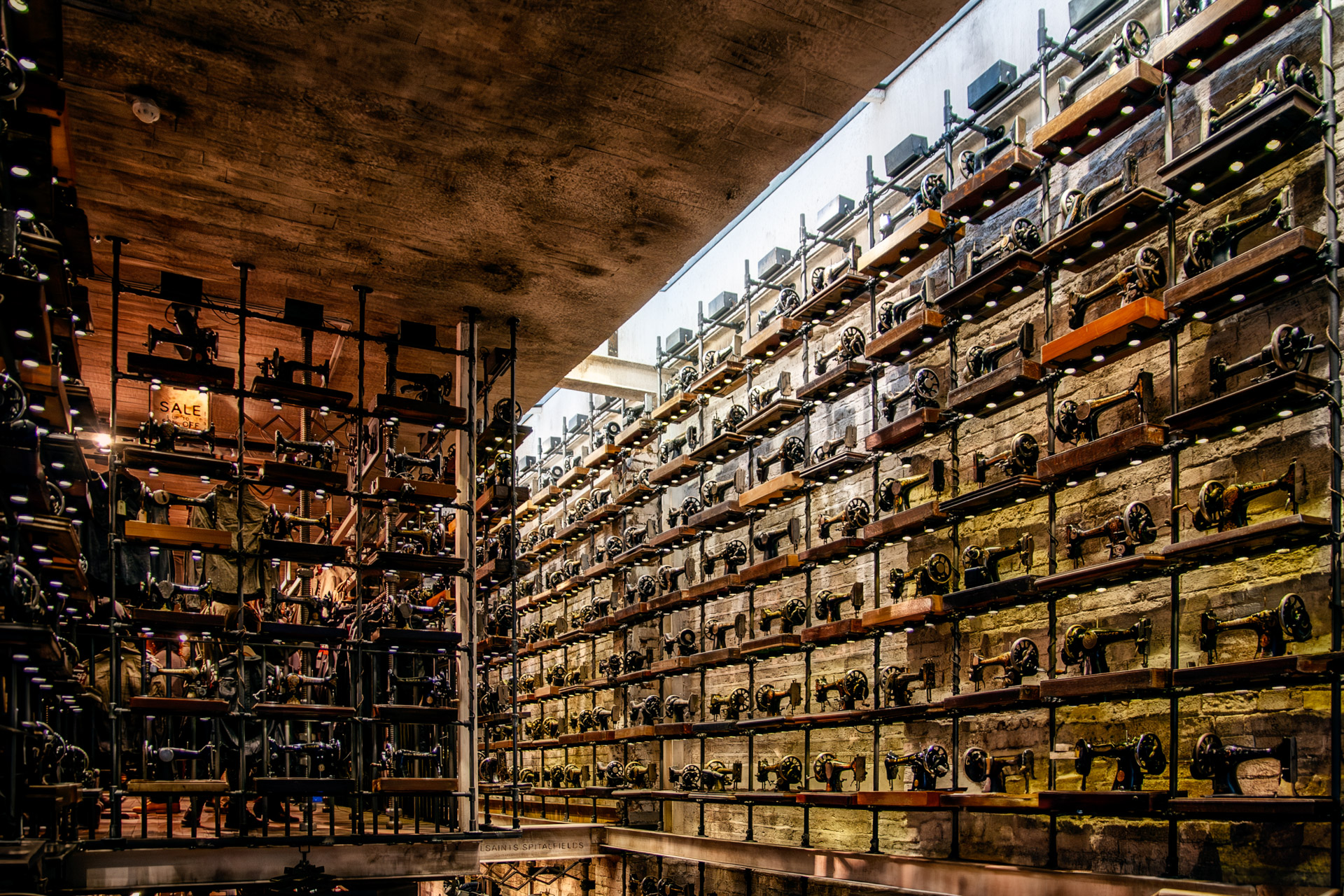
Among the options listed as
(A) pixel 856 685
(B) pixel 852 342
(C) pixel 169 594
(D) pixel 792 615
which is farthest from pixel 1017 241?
(C) pixel 169 594

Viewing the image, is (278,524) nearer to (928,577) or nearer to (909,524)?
(909,524)

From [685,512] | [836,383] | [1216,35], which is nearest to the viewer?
[1216,35]

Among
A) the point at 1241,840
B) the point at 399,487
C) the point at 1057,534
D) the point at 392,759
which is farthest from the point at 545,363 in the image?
the point at 1241,840

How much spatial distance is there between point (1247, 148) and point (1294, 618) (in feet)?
7.41

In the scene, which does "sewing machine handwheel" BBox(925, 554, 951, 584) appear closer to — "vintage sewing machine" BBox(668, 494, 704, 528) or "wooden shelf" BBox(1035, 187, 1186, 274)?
"wooden shelf" BBox(1035, 187, 1186, 274)

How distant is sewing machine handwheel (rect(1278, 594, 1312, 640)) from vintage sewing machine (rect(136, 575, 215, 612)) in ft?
21.0

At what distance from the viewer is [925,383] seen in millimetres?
7426

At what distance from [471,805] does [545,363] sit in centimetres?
418

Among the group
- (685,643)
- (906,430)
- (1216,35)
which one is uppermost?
(1216,35)

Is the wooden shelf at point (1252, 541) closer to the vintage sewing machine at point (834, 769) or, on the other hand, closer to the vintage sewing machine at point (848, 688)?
the vintage sewing machine at point (848, 688)

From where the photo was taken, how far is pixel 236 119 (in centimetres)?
634

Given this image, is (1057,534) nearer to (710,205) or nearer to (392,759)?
(710,205)

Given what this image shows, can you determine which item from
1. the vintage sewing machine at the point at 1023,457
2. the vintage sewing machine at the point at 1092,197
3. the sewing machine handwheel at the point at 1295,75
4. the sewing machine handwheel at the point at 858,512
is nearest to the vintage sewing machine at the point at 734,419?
the sewing machine handwheel at the point at 858,512

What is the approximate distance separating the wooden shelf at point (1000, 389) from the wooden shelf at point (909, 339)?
18.3 inches
